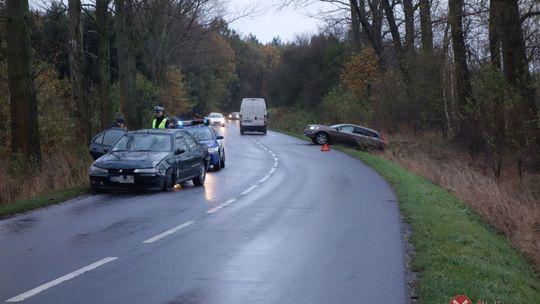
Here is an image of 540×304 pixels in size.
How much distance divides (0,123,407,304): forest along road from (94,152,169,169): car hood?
0.69m

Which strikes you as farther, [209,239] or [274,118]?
[274,118]

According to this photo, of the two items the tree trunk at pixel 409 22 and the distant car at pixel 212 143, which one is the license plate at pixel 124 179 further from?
the tree trunk at pixel 409 22

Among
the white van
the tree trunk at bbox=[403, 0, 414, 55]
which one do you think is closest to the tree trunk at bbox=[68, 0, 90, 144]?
the tree trunk at bbox=[403, 0, 414, 55]

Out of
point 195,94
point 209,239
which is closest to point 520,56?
point 209,239

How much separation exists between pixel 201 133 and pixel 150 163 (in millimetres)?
8932

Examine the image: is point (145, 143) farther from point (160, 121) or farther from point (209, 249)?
point (209, 249)

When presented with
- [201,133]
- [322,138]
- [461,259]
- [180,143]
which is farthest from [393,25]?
[461,259]

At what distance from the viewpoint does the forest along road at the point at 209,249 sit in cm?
793

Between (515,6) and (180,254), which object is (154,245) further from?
(515,6)

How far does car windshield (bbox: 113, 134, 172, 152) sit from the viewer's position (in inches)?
754

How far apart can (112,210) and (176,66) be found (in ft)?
229

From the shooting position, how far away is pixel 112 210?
14.8 m

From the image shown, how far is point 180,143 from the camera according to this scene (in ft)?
65.3

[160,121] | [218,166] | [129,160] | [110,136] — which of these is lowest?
[218,166]
